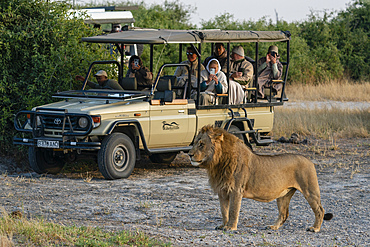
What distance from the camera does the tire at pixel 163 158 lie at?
36.7ft

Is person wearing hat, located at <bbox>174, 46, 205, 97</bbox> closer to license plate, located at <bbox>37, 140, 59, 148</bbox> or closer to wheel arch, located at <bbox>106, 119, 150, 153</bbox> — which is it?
wheel arch, located at <bbox>106, 119, 150, 153</bbox>

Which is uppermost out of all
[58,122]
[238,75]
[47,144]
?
[238,75]

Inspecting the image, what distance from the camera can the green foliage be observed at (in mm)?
11141

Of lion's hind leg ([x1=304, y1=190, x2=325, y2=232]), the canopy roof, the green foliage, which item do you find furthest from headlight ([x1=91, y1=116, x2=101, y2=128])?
lion's hind leg ([x1=304, y1=190, x2=325, y2=232])

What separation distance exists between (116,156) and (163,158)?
1972mm

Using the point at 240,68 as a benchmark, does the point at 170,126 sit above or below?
below

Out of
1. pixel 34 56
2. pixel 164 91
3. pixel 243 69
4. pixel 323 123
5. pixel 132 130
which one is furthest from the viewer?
pixel 323 123

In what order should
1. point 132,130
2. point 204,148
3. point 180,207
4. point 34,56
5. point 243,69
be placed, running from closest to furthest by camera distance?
point 204,148 < point 180,207 < point 132,130 < point 34,56 < point 243,69

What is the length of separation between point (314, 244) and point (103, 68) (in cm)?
673

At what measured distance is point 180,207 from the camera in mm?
7520

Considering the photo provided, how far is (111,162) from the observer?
9188 mm

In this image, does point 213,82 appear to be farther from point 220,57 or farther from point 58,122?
point 58,122

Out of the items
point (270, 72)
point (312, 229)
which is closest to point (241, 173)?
point (312, 229)

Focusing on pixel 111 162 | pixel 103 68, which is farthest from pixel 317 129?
pixel 111 162
